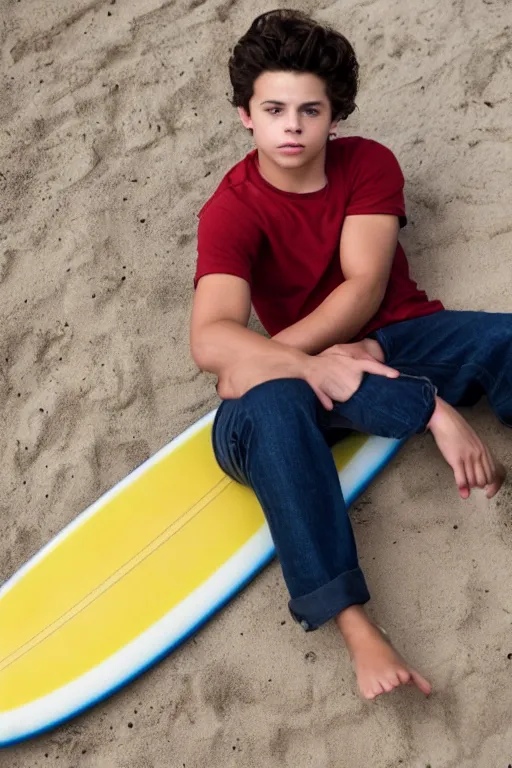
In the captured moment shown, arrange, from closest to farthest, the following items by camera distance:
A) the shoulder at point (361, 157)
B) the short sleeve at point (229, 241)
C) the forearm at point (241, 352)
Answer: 1. the forearm at point (241, 352)
2. the short sleeve at point (229, 241)
3. the shoulder at point (361, 157)

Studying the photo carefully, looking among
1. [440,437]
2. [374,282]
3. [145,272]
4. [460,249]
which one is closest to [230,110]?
[145,272]

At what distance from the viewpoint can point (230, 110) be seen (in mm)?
2838

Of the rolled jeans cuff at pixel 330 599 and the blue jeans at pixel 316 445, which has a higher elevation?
the blue jeans at pixel 316 445

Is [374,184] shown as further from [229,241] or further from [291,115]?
[229,241]

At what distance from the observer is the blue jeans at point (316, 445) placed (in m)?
1.68

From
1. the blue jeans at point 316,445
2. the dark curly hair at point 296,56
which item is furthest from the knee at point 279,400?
the dark curly hair at point 296,56

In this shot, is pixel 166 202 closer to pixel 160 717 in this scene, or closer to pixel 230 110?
pixel 230 110

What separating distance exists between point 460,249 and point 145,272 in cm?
92

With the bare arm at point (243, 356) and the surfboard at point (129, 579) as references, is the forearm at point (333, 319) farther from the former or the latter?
the surfboard at point (129, 579)

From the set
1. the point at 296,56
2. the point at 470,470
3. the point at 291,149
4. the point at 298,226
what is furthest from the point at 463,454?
the point at 296,56

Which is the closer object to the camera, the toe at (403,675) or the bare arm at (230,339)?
the toe at (403,675)

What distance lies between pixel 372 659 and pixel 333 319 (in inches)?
29.0

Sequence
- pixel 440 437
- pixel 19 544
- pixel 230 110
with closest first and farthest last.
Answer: pixel 440 437 → pixel 19 544 → pixel 230 110

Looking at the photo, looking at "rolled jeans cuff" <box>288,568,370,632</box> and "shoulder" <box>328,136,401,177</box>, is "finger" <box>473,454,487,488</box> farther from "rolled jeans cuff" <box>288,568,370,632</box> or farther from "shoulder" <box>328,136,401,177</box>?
"shoulder" <box>328,136,401,177</box>
